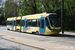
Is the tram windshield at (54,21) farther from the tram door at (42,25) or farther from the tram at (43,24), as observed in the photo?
the tram door at (42,25)

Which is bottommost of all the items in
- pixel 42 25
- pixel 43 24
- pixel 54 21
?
pixel 42 25

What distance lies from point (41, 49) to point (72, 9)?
25.1 meters

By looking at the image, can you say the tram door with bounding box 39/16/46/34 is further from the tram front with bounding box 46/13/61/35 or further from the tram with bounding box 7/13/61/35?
the tram front with bounding box 46/13/61/35

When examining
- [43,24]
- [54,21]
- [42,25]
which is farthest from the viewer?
[42,25]

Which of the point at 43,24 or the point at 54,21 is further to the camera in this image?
the point at 43,24

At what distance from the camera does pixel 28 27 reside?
86.8ft

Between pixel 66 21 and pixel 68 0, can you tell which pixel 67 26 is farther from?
pixel 68 0

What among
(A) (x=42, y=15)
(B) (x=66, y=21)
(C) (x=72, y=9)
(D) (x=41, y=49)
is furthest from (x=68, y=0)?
(D) (x=41, y=49)

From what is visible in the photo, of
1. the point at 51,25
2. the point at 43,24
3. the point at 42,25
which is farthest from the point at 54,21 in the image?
the point at 42,25

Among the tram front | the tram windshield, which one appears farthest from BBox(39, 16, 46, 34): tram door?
the tram windshield

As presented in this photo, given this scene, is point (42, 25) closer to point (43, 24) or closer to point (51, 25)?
point (43, 24)

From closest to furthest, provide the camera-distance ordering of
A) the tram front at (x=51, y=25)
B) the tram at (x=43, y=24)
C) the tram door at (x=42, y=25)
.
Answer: the tram front at (x=51, y=25) → the tram at (x=43, y=24) → the tram door at (x=42, y=25)

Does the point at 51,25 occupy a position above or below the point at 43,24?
below

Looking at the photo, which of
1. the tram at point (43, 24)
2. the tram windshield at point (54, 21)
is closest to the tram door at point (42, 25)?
the tram at point (43, 24)
